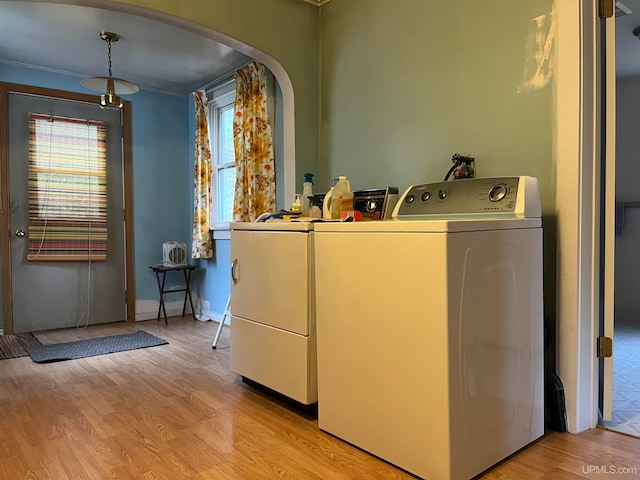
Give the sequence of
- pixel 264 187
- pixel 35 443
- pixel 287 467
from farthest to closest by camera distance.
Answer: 1. pixel 264 187
2. pixel 35 443
3. pixel 287 467

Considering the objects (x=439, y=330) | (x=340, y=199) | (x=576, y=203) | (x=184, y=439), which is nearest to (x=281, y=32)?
(x=340, y=199)

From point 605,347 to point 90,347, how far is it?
131 inches

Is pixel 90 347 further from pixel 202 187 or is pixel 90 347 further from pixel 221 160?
pixel 221 160

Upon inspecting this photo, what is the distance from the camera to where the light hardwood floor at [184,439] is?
166cm

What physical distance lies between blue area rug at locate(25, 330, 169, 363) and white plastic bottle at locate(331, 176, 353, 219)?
2.08m

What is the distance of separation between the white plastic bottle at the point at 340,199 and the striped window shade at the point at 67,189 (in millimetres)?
2996

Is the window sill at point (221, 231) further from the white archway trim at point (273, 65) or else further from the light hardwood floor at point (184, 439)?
the light hardwood floor at point (184, 439)

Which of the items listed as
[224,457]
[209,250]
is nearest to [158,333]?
[209,250]

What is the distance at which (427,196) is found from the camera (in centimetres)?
206

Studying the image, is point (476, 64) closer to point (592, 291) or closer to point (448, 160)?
point (448, 160)

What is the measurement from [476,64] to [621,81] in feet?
10.2

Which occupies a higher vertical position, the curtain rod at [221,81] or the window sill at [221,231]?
the curtain rod at [221,81]

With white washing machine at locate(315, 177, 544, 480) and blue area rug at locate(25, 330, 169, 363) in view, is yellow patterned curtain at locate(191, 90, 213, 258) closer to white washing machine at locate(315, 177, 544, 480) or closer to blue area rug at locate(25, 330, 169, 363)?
blue area rug at locate(25, 330, 169, 363)

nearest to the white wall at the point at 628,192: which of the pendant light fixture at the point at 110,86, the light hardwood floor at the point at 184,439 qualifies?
the light hardwood floor at the point at 184,439
